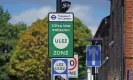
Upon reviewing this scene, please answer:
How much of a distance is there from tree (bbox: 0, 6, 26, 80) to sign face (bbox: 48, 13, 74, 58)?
63.9 m

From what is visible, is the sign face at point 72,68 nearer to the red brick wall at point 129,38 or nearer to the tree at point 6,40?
the red brick wall at point 129,38

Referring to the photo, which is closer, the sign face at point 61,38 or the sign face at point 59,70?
the sign face at point 61,38

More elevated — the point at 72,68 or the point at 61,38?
the point at 61,38

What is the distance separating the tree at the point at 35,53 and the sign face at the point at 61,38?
4416 centimetres

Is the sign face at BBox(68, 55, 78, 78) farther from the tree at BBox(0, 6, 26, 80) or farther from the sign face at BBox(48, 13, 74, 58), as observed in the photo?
the tree at BBox(0, 6, 26, 80)

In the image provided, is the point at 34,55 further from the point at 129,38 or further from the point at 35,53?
the point at 129,38

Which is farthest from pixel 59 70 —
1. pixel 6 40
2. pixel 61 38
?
pixel 6 40

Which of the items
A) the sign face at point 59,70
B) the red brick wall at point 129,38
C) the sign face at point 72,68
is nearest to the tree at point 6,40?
the sign face at point 72,68

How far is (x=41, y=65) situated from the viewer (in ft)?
193

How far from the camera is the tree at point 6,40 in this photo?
256ft

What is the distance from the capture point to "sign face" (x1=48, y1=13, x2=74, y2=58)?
1325cm

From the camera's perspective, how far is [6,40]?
80.1 metres

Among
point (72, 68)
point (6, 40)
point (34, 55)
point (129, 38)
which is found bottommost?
point (34, 55)

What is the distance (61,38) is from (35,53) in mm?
46375
